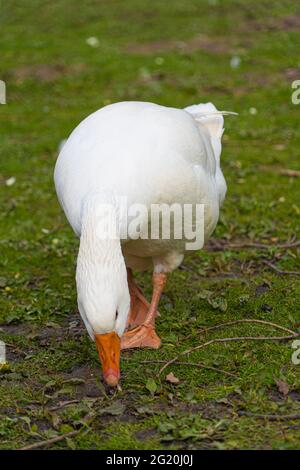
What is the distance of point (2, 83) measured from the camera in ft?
37.2

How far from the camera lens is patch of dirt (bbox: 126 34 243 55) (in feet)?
41.4

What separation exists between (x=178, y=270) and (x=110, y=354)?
2191mm

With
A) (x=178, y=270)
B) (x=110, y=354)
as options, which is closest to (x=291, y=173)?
(x=178, y=270)

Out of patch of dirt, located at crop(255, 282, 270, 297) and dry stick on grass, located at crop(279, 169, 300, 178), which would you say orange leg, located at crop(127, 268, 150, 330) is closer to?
patch of dirt, located at crop(255, 282, 270, 297)

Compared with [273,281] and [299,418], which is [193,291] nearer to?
[273,281]

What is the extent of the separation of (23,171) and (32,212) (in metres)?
1.17

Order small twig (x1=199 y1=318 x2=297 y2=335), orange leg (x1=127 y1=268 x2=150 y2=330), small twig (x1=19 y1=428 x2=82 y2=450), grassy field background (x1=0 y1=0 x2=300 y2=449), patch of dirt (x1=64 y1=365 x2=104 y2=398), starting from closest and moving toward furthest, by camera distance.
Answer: small twig (x1=19 y1=428 x2=82 y2=450)
grassy field background (x1=0 y1=0 x2=300 y2=449)
patch of dirt (x1=64 y1=365 x2=104 y2=398)
small twig (x1=199 y1=318 x2=297 y2=335)
orange leg (x1=127 y1=268 x2=150 y2=330)

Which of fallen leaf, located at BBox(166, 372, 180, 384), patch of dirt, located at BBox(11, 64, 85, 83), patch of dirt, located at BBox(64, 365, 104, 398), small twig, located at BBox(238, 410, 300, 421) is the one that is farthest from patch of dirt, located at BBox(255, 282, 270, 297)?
patch of dirt, located at BBox(11, 64, 85, 83)

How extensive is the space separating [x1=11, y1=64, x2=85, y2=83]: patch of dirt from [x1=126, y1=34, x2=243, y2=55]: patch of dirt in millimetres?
1266

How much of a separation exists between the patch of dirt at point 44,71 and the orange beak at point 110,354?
820cm

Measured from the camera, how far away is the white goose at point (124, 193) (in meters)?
3.91

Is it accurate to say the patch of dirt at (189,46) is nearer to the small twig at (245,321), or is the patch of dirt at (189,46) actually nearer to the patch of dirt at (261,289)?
the patch of dirt at (261,289)

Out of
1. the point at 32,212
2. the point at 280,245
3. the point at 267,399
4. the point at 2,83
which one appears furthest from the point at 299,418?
the point at 2,83

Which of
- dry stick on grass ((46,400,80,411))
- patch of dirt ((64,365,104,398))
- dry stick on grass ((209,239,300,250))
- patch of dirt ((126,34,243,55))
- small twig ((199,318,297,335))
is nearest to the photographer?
dry stick on grass ((46,400,80,411))
